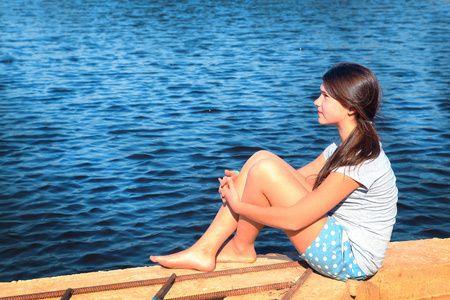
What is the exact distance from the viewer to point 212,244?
358cm

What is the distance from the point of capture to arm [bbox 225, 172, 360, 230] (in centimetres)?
304

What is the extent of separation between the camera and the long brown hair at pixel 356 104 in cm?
306

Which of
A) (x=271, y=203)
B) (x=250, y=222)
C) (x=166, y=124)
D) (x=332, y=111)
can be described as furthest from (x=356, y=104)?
(x=166, y=124)

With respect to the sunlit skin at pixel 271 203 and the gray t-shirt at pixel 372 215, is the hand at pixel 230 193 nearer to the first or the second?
the sunlit skin at pixel 271 203

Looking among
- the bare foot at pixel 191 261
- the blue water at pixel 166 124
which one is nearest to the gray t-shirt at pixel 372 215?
the blue water at pixel 166 124

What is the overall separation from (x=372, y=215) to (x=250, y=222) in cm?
75

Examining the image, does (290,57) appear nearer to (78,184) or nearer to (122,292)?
(78,184)

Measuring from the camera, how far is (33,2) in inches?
1077

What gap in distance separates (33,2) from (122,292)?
26918mm

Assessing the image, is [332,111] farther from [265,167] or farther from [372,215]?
[372,215]

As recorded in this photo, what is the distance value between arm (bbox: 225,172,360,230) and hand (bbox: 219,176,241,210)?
6.2 inches

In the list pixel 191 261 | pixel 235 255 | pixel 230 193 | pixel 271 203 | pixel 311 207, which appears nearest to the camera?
pixel 311 207

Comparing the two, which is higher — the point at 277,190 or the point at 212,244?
the point at 277,190

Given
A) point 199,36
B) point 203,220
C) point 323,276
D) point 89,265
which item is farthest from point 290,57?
point 323,276
